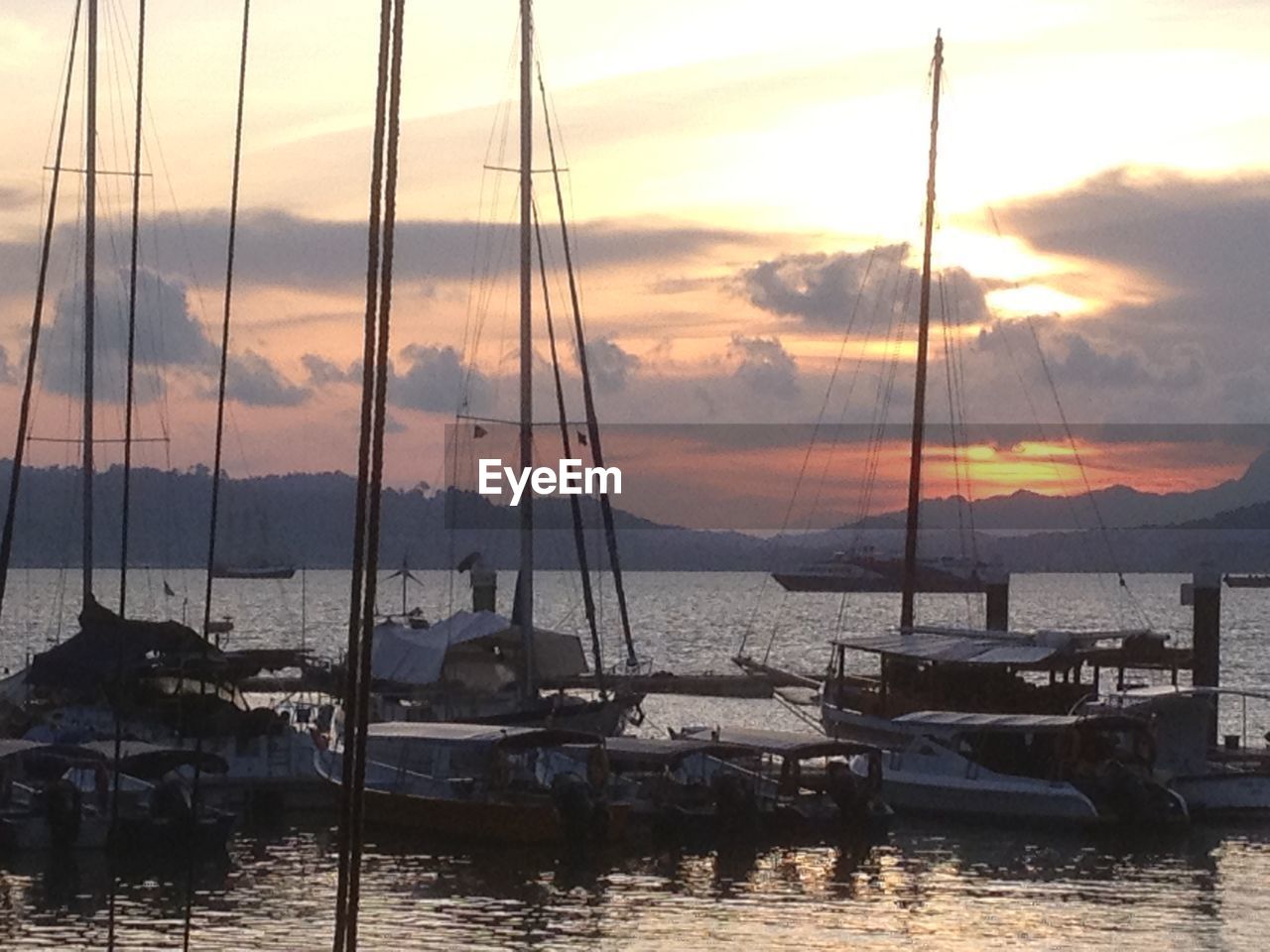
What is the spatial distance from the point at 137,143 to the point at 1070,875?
882 inches

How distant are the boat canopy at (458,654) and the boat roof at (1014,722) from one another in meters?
11.4

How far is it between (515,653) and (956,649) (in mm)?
11143

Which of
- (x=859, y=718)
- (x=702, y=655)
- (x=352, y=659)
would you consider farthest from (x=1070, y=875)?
(x=702, y=655)

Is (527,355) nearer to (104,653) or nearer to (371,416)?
(104,653)

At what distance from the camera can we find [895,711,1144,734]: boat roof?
46406mm

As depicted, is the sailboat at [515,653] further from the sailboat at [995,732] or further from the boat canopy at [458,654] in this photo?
the sailboat at [995,732]

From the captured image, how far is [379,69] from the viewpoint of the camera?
619 inches

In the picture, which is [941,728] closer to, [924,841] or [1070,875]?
[924,841]

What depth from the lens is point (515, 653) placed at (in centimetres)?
5491

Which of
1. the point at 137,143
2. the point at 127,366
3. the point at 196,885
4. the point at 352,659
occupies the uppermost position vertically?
the point at 137,143

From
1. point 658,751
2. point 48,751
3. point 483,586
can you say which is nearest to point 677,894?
point 658,751

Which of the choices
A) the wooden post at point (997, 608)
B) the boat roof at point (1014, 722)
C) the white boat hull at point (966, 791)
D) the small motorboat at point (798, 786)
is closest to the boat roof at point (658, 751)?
the small motorboat at point (798, 786)

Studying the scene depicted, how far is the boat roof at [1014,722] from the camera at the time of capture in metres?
46.4

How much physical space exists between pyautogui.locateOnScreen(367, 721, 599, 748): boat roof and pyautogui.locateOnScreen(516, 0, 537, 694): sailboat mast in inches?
295
